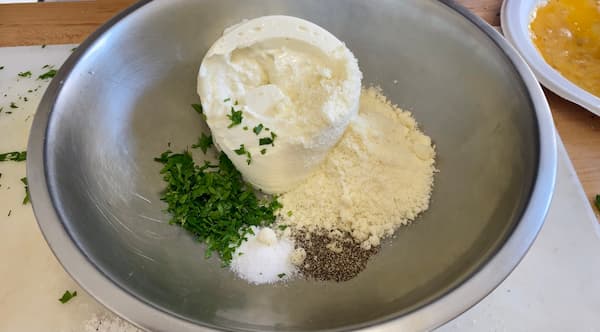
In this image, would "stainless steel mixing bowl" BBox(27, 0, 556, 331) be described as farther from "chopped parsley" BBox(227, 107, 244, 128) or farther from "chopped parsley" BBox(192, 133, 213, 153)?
"chopped parsley" BBox(227, 107, 244, 128)

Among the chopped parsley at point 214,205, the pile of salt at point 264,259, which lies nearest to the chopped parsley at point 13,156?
the chopped parsley at point 214,205

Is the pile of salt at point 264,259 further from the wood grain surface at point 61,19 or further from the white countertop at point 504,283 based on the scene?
the wood grain surface at point 61,19

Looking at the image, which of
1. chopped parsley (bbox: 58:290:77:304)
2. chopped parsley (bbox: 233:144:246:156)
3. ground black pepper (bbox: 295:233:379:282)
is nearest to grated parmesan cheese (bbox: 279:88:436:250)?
ground black pepper (bbox: 295:233:379:282)

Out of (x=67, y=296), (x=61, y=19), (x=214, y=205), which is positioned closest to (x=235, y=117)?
(x=214, y=205)

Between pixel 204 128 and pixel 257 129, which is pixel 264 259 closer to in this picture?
pixel 257 129

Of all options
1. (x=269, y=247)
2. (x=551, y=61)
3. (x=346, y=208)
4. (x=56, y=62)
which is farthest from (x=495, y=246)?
(x=56, y=62)

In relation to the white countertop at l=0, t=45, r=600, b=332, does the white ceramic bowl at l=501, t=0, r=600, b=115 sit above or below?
above
